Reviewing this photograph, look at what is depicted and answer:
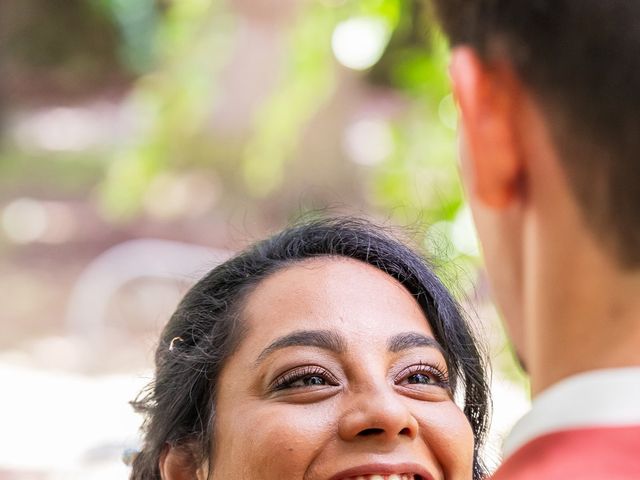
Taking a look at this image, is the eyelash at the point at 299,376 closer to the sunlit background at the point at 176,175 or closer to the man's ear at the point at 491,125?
the sunlit background at the point at 176,175

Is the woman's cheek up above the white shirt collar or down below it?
above

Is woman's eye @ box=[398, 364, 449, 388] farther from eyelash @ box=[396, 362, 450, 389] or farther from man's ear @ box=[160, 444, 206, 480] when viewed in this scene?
man's ear @ box=[160, 444, 206, 480]

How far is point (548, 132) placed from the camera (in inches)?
34.0

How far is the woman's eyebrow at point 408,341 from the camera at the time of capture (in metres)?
1.90

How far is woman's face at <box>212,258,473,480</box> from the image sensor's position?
67.2 inches

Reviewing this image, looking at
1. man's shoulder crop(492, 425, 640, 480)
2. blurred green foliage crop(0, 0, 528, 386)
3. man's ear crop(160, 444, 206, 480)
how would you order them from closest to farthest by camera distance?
man's shoulder crop(492, 425, 640, 480)
man's ear crop(160, 444, 206, 480)
blurred green foliage crop(0, 0, 528, 386)

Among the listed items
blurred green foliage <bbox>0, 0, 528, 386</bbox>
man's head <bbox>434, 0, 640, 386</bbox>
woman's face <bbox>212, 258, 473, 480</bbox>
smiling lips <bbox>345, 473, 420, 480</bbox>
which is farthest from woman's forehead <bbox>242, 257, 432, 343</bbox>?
man's head <bbox>434, 0, 640, 386</bbox>

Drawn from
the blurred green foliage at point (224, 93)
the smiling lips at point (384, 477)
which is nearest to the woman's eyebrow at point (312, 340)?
the smiling lips at point (384, 477)

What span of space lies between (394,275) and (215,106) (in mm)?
7682

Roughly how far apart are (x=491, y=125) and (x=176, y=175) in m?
9.99

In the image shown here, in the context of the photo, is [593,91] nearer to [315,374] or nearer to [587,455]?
[587,455]

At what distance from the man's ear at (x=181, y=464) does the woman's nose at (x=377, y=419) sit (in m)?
0.44

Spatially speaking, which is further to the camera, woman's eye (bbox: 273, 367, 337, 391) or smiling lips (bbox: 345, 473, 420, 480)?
woman's eye (bbox: 273, 367, 337, 391)

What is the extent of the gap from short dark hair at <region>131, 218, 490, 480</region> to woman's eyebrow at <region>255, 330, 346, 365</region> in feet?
0.46
